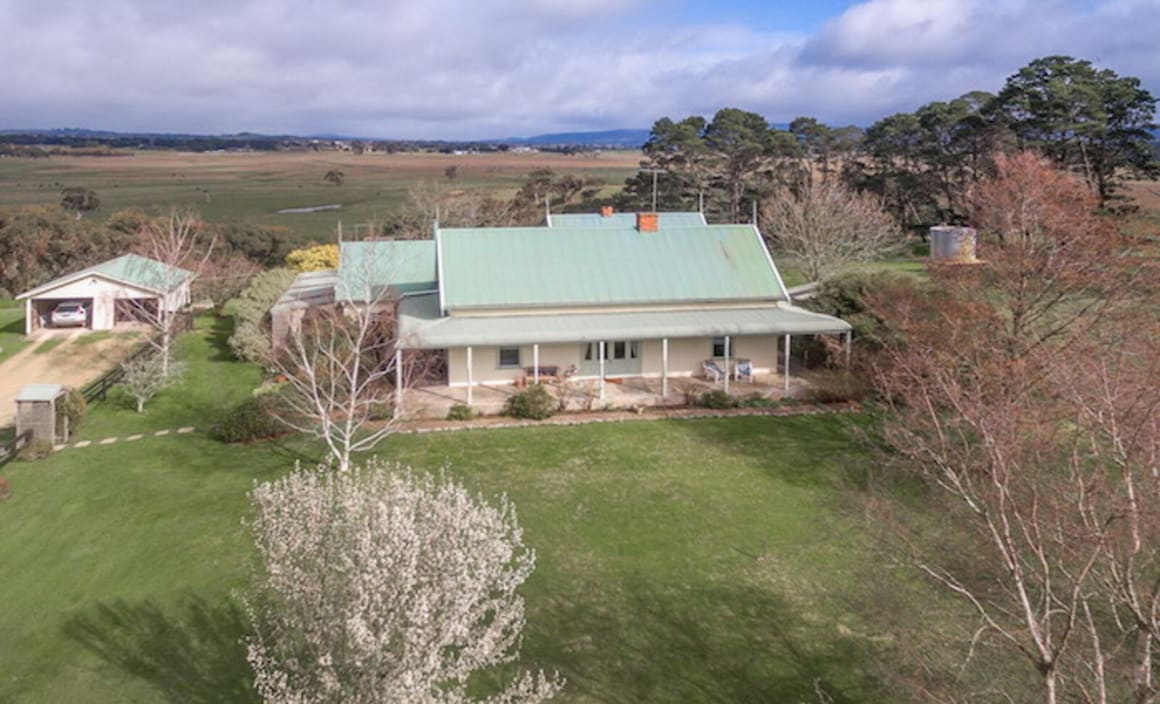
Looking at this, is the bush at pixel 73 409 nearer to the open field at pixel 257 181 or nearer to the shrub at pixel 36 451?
Answer: the shrub at pixel 36 451

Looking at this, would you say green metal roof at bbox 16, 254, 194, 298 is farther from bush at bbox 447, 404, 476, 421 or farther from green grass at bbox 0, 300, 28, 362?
bush at bbox 447, 404, 476, 421

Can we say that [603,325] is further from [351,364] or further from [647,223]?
[351,364]

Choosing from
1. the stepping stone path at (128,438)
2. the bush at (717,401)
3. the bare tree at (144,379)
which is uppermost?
the bare tree at (144,379)

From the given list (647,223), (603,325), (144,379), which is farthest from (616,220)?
(144,379)

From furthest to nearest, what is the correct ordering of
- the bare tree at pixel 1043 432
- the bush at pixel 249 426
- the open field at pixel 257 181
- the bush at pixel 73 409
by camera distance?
1. the open field at pixel 257 181
2. the bush at pixel 73 409
3. the bush at pixel 249 426
4. the bare tree at pixel 1043 432

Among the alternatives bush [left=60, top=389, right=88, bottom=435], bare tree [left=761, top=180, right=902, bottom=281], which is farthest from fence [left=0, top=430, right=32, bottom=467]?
bare tree [left=761, top=180, right=902, bottom=281]

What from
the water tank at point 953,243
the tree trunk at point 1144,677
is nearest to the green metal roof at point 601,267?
the water tank at point 953,243
